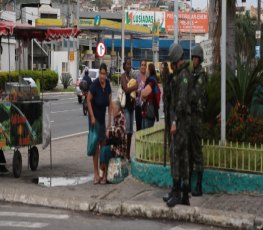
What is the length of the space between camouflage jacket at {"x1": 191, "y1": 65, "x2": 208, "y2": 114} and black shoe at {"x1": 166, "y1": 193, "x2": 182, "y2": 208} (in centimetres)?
118

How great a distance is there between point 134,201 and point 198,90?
5.60 feet

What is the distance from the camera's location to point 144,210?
823 centimetres

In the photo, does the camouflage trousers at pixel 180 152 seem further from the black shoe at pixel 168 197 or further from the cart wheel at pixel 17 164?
the cart wheel at pixel 17 164

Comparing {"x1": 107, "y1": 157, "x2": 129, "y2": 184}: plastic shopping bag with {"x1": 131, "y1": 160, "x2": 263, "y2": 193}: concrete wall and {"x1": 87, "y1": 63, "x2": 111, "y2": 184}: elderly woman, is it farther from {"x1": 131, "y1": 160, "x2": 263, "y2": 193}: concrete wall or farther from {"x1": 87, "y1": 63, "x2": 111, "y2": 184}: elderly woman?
{"x1": 131, "y1": 160, "x2": 263, "y2": 193}: concrete wall

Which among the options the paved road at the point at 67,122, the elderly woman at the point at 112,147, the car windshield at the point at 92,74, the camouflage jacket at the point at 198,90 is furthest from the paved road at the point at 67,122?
the camouflage jacket at the point at 198,90

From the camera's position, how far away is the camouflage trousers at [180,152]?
26.7 feet

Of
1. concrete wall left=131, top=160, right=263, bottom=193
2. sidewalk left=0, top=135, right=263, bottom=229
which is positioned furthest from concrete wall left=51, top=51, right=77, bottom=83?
concrete wall left=131, top=160, right=263, bottom=193

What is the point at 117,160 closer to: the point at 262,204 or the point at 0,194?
the point at 0,194

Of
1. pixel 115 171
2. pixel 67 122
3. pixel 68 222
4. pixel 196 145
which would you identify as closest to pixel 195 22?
pixel 67 122

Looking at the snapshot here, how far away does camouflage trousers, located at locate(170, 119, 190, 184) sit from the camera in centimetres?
814

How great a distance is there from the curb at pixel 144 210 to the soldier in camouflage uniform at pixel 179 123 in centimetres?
18

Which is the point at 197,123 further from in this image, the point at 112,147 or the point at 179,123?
the point at 112,147

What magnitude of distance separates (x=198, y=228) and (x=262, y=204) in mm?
1109

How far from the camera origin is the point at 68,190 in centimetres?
975
